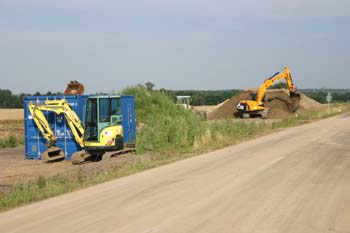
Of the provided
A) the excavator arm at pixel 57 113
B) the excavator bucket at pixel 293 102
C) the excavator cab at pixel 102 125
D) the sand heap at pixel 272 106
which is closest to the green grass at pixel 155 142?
the excavator cab at pixel 102 125

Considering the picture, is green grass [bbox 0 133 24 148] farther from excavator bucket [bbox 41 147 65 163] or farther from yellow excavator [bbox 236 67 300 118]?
yellow excavator [bbox 236 67 300 118]

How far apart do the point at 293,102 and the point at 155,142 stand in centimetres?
3561

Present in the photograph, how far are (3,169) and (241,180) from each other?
469 inches

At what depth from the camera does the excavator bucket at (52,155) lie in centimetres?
2325

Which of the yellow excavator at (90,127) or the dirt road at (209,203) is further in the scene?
the yellow excavator at (90,127)

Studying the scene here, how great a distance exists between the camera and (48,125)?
24.0 meters

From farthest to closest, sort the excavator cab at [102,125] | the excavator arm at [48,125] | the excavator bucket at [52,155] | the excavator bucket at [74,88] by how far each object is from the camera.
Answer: the excavator bucket at [74,88] → the excavator arm at [48,125] → the excavator bucket at [52,155] → the excavator cab at [102,125]

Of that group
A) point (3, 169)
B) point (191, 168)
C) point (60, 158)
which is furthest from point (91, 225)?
point (60, 158)

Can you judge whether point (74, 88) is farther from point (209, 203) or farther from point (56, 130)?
point (209, 203)

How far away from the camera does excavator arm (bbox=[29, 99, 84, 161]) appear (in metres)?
23.5

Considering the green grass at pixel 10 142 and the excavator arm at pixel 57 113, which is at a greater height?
the excavator arm at pixel 57 113

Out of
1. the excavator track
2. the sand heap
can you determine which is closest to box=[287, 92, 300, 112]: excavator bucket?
the sand heap

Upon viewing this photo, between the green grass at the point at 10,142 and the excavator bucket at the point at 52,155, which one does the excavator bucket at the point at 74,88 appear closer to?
the excavator bucket at the point at 52,155

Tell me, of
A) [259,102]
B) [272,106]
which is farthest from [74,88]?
[272,106]
